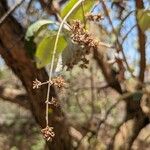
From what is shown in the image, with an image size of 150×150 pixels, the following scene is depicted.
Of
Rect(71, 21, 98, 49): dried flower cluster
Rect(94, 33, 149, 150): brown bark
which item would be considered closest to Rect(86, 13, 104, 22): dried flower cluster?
Rect(71, 21, 98, 49): dried flower cluster

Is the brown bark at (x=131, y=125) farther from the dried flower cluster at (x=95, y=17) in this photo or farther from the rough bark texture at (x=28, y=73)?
the dried flower cluster at (x=95, y=17)

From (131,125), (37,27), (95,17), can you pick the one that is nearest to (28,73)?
(131,125)

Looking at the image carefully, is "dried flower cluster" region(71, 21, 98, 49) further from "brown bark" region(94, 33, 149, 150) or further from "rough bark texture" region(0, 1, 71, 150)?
"brown bark" region(94, 33, 149, 150)

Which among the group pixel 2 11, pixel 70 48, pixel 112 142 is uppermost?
pixel 2 11

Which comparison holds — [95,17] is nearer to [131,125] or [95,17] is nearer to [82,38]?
[82,38]

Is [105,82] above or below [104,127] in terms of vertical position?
above

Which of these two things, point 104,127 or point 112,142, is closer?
point 112,142

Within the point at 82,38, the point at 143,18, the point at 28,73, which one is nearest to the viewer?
the point at 82,38

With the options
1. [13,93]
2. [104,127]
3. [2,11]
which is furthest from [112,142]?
[2,11]

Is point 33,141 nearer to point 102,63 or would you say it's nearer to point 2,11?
A: point 102,63
